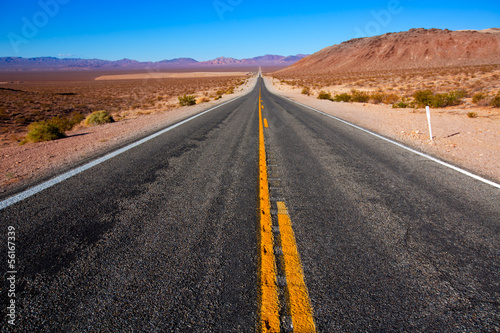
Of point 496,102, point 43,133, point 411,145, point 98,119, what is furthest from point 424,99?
point 43,133

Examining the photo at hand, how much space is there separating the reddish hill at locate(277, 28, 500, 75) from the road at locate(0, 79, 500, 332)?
296 feet

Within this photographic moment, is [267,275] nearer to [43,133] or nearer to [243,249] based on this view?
[243,249]

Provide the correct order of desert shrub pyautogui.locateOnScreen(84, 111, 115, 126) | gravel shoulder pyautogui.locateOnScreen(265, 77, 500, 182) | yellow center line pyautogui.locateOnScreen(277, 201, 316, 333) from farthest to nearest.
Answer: desert shrub pyautogui.locateOnScreen(84, 111, 115, 126) < gravel shoulder pyautogui.locateOnScreen(265, 77, 500, 182) < yellow center line pyautogui.locateOnScreen(277, 201, 316, 333)

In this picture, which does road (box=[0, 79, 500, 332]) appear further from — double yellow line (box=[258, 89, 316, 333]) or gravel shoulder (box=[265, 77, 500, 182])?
gravel shoulder (box=[265, 77, 500, 182])

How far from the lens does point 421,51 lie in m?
86.1

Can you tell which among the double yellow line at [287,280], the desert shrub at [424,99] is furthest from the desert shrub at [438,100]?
the double yellow line at [287,280]

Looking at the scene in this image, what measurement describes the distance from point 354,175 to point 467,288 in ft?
8.85

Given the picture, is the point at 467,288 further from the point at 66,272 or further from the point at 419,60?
the point at 419,60

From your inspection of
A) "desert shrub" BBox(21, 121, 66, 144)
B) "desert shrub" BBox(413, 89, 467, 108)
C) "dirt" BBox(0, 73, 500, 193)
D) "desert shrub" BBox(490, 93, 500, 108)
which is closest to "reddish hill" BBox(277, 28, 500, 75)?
"desert shrub" BBox(413, 89, 467, 108)

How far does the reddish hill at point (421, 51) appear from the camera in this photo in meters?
77.6

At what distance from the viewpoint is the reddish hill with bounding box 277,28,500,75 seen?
7756cm

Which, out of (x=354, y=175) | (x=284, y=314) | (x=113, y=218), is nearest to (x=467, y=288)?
(x=284, y=314)

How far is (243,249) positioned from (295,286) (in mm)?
645

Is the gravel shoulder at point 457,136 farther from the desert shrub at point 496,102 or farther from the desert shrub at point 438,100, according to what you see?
the desert shrub at point 438,100
